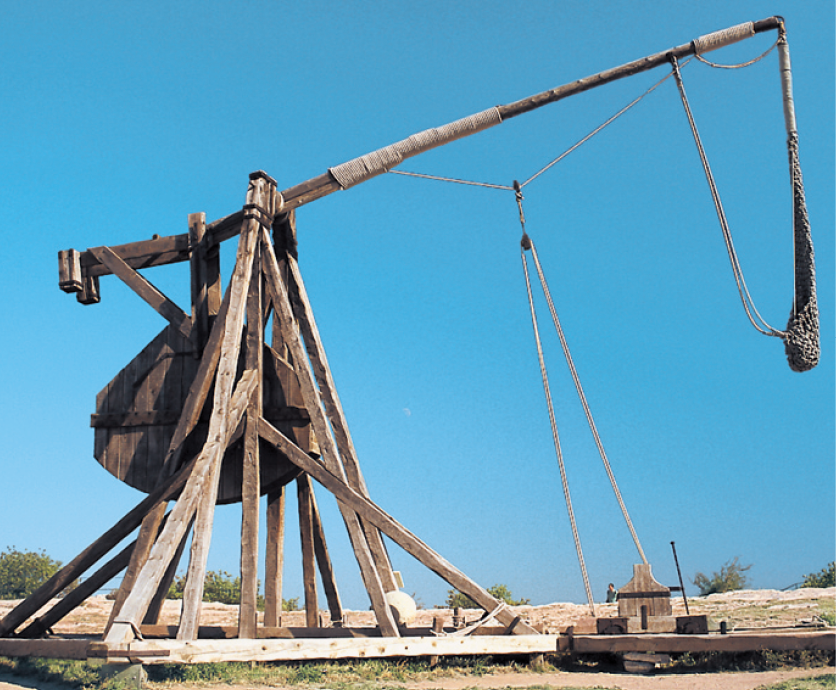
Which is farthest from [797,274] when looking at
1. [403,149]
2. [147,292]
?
[147,292]

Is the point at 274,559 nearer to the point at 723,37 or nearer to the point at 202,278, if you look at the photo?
the point at 202,278

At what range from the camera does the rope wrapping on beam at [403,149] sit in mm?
10391

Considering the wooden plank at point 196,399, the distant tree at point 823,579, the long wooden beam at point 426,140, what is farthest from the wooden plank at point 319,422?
the distant tree at point 823,579

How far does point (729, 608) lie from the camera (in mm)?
13992

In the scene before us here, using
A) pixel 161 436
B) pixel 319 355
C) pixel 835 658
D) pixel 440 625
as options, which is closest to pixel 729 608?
pixel 835 658

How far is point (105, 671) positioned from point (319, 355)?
14.2 feet

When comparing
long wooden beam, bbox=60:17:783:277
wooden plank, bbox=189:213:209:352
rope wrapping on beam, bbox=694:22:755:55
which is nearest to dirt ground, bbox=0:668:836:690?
wooden plank, bbox=189:213:209:352

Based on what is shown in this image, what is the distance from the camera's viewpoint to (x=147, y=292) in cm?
1104

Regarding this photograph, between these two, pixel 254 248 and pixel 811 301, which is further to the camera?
pixel 254 248

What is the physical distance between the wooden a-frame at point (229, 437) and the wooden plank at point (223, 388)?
1 cm

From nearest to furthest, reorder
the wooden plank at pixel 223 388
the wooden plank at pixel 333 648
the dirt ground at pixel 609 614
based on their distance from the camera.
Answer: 1. the wooden plank at pixel 333 648
2. the dirt ground at pixel 609 614
3. the wooden plank at pixel 223 388

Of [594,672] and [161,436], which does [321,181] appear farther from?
[594,672]

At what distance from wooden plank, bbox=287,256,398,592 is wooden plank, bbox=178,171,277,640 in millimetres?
840

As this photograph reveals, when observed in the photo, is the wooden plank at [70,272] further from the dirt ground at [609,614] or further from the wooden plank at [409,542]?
the dirt ground at [609,614]
